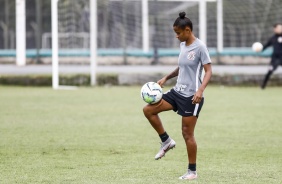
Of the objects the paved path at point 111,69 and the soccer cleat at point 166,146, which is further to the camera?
the paved path at point 111,69

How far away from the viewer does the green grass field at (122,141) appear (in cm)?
1004

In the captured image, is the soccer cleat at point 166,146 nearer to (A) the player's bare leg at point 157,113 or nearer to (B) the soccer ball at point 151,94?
(A) the player's bare leg at point 157,113

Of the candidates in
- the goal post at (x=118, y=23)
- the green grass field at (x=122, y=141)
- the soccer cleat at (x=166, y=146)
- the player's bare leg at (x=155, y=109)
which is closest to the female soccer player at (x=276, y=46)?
the goal post at (x=118, y=23)

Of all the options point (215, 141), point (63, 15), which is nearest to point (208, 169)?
point (215, 141)

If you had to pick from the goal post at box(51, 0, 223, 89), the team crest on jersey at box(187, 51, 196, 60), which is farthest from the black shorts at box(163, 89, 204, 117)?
the goal post at box(51, 0, 223, 89)

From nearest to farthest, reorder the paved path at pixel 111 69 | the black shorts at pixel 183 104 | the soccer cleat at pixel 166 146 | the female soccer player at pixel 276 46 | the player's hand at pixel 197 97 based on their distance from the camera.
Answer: the player's hand at pixel 197 97
the black shorts at pixel 183 104
the soccer cleat at pixel 166 146
the female soccer player at pixel 276 46
the paved path at pixel 111 69

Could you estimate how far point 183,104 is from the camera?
9.88 metres

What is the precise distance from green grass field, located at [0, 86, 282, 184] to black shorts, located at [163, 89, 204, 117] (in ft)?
2.46

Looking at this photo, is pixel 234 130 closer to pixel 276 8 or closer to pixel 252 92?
pixel 252 92

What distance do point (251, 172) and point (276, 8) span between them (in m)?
24.1

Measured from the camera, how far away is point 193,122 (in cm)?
984

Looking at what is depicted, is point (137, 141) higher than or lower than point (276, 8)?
lower

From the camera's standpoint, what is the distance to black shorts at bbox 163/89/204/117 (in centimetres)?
983

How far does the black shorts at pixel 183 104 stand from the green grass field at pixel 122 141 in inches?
29.6
